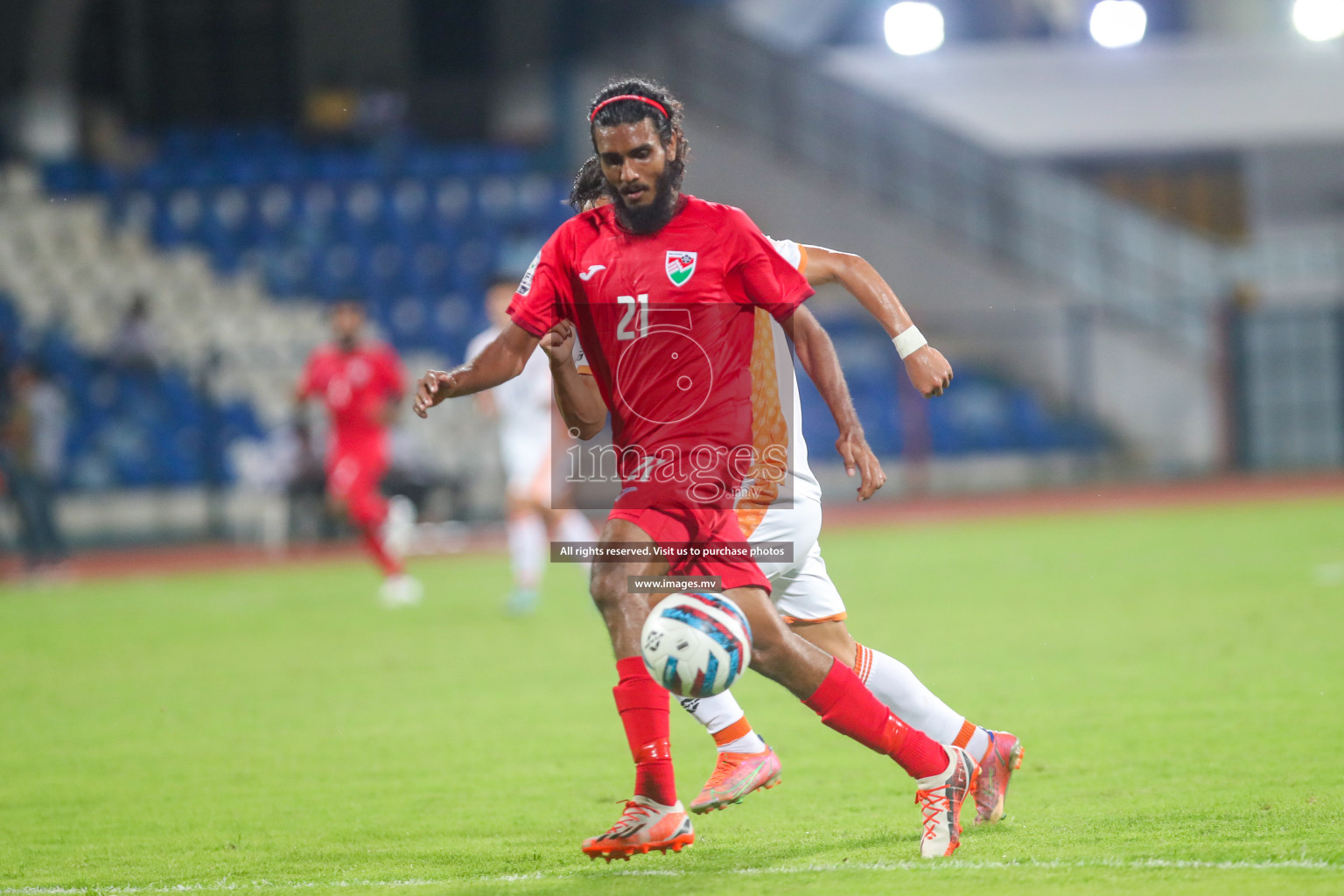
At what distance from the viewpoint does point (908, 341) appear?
4551 millimetres

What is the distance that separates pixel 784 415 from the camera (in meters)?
4.87

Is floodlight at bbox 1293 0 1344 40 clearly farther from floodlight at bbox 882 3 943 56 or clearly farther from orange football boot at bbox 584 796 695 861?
orange football boot at bbox 584 796 695 861

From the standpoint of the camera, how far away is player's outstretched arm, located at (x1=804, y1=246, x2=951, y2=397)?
4.42 metres

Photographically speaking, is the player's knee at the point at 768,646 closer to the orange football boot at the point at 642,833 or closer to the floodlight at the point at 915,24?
the orange football boot at the point at 642,833

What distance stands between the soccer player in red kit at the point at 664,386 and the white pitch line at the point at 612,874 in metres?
0.11

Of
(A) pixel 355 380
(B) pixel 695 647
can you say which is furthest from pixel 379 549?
(B) pixel 695 647

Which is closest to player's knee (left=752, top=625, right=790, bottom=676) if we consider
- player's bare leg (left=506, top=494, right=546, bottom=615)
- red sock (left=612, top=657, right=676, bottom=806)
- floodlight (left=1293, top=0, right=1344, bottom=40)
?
red sock (left=612, top=657, right=676, bottom=806)

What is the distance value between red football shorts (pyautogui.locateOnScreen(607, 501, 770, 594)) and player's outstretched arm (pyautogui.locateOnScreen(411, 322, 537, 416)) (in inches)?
23.8

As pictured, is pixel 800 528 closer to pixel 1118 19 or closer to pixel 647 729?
pixel 647 729

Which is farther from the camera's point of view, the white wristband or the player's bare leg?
the player's bare leg

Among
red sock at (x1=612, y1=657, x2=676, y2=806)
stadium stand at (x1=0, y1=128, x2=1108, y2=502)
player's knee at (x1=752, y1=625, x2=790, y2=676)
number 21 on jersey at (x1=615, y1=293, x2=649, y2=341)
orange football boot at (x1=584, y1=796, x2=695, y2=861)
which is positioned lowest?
orange football boot at (x1=584, y1=796, x2=695, y2=861)

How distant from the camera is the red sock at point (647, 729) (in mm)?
4402

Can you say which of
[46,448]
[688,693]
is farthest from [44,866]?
[46,448]

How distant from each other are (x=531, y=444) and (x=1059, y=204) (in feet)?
50.0
